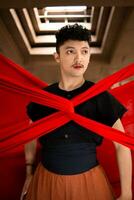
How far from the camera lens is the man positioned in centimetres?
100

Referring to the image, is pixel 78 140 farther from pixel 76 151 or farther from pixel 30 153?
pixel 30 153

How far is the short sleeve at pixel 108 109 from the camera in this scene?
1032 mm

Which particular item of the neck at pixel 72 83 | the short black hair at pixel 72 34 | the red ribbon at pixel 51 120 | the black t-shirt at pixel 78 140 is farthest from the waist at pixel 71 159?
the short black hair at pixel 72 34

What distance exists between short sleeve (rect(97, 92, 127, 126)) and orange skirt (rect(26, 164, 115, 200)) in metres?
0.19

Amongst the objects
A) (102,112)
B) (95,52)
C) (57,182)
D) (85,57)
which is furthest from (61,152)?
(95,52)

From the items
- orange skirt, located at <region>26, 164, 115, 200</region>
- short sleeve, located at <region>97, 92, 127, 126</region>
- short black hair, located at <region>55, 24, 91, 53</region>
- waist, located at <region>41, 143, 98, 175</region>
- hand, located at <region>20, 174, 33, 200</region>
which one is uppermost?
short black hair, located at <region>55, 24, 91, 53</region>

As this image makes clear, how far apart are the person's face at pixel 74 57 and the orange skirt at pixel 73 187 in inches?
14.9

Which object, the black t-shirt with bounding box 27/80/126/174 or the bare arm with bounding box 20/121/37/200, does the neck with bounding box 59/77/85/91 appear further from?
the bare arm with bounding box 20/121/37/200

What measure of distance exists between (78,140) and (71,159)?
2.9 inches

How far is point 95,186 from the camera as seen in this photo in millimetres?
1006

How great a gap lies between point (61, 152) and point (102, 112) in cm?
21

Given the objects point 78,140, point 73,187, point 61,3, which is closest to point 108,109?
point 78,140

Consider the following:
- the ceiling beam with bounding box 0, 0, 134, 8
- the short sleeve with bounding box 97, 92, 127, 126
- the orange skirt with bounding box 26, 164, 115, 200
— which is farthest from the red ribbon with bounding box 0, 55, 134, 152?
the ceiling beam with bounding box 0, 0, 134, 8

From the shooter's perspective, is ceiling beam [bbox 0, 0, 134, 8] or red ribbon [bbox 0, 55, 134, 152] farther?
ceiling beam [bbox 0, 0, 134, 8]
